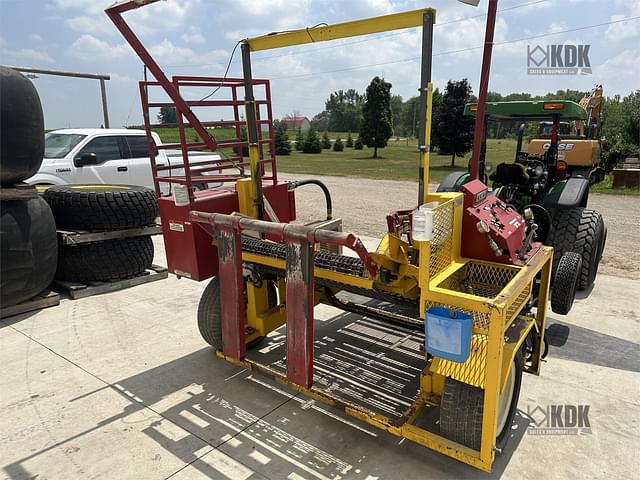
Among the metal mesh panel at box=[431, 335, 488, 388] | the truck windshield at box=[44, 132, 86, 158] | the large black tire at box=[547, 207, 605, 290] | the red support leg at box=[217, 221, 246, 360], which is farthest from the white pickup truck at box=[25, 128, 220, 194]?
the metal mesh panel at box=[431, 335, 488, 388]

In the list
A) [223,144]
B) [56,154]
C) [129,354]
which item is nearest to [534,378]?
[223,144]

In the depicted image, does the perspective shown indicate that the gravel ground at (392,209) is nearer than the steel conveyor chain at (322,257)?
No

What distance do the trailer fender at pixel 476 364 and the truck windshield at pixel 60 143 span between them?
7892 millimetres

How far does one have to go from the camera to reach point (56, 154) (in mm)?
8094

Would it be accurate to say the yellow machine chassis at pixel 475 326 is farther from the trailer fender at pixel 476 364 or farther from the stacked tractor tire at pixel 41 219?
the stacked tractor tire at pixel 41 219

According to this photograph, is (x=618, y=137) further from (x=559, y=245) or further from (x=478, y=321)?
(x=478, y=321)

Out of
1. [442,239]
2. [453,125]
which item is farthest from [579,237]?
[453,125]

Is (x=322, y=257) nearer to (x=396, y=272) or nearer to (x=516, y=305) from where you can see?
(x=396, y=272)

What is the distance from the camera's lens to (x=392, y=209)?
1136 centimetres

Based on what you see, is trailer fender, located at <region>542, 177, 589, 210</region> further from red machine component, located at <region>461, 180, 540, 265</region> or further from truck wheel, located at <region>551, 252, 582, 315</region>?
red machine component, located at <region>461, 180, 540, 265</region>

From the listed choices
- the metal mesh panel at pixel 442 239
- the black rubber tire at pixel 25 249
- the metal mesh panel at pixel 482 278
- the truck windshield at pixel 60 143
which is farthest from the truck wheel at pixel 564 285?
the truck windshield at pixel 60 143

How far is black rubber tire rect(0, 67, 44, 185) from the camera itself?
446cm

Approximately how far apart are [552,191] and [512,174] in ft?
1.62

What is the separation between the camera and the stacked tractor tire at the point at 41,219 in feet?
14.8
